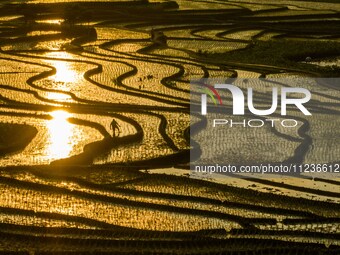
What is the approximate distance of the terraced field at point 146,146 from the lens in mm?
7250

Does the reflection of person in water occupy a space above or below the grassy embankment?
above

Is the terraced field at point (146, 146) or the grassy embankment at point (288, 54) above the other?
the terraced field at point (146, 146)

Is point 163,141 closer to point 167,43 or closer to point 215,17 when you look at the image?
point 167,43

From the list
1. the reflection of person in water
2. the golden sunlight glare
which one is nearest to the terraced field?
the golden sunlight glare

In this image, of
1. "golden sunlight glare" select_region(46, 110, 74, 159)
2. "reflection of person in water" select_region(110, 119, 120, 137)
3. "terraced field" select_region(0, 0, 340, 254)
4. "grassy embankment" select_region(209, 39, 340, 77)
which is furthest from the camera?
"grassy embankment" select_region(209, 39, 340, 77)

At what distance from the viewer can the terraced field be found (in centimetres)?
725

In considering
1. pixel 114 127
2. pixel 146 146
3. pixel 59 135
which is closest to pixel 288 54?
pixel 114 127

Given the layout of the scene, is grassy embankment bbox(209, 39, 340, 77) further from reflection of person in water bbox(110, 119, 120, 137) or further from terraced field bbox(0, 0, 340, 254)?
reflection of person in water bbox(110, 119, 120, 137)

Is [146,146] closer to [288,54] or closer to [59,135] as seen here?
[59,135]

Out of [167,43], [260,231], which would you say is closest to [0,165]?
[260,231]

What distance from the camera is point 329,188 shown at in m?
8.68

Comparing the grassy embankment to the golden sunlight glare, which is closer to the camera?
the golden sunlight glare

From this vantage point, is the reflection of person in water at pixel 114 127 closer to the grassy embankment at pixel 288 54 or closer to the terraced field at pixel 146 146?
the terraced field at pixel 146 146

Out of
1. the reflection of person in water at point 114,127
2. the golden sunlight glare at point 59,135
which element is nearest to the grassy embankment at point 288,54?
the golden sunlight glare at point 59,135
